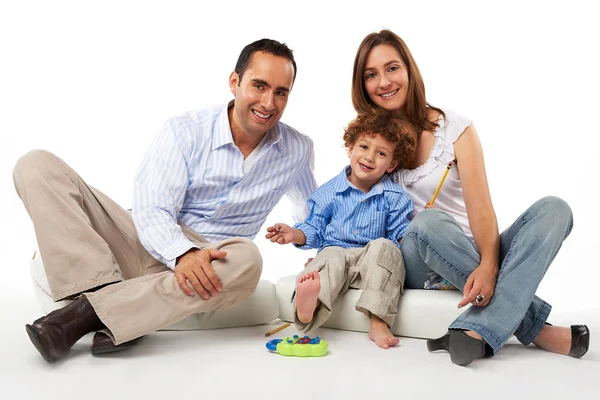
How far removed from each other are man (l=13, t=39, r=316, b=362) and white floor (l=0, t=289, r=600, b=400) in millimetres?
123

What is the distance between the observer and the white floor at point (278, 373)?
1.72 metres

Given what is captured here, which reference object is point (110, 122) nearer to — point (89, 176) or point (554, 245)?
point (89, 176)

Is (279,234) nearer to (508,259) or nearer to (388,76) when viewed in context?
(388,76)

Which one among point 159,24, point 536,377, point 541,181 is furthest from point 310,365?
point 159,24

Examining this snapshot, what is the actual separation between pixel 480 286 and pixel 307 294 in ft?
1.82

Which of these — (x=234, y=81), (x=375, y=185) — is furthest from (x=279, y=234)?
(x=234, y=81)

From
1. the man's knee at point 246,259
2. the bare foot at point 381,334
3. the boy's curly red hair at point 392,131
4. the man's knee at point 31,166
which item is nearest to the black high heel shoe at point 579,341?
the bare foot at point 381,334

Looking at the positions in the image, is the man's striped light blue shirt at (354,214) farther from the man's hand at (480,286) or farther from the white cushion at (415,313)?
the man's hand at (480,286)

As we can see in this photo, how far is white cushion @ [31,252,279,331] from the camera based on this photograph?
99.7 inches

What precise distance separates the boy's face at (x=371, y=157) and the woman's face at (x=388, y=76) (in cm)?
19

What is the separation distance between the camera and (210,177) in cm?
257

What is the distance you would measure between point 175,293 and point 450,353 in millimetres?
852

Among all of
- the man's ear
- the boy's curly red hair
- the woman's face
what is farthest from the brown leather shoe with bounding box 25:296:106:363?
the woman's face

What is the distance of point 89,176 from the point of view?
403cm
